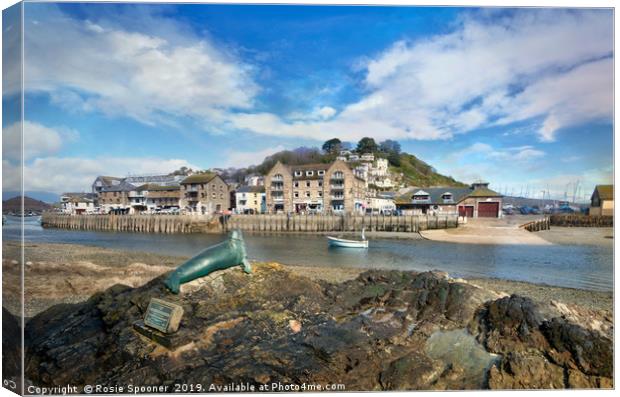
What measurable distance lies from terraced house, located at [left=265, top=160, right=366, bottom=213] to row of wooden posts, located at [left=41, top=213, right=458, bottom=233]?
0.62 meters

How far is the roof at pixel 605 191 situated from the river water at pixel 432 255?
7.48 feet

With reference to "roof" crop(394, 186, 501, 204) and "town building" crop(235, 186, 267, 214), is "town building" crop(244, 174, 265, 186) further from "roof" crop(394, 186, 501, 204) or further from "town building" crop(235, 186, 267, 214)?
→ "roof" crop(394, 186, 501, 204)

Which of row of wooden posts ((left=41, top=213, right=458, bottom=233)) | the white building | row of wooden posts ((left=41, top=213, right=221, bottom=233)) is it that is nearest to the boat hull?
row of wooden posts ((left=41, top=213, right=458, bottom=233))

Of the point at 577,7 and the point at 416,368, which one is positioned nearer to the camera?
the point at 416,368

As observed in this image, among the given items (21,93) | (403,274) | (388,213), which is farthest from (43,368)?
(388,213)

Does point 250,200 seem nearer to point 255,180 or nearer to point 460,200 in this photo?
point 255,180

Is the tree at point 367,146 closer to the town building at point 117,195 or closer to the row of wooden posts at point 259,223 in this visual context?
the row of wooden posts at point 259,223

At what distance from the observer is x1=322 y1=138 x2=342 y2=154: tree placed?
5285 millimetres

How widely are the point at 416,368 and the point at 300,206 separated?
6.65m

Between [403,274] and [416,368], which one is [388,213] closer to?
[403,274]

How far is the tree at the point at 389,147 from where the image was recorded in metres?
5.18

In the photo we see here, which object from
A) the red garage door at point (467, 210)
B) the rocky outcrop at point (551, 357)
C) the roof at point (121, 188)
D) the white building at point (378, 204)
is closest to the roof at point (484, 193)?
the red garage door at point (467, 210)

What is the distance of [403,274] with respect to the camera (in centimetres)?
530

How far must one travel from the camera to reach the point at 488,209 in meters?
7.22
